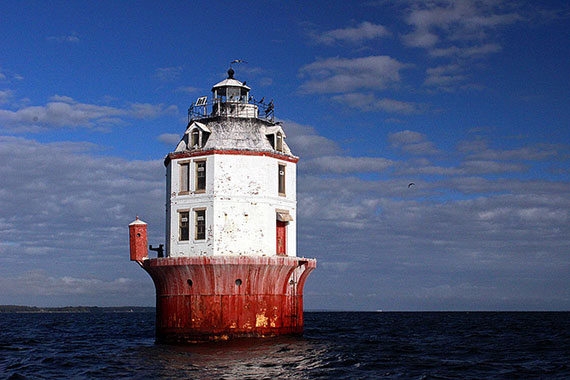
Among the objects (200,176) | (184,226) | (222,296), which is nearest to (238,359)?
(222,296)

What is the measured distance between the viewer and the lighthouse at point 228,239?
39.2 m

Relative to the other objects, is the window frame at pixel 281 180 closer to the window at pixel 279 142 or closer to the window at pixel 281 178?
the window at pixel 281 178

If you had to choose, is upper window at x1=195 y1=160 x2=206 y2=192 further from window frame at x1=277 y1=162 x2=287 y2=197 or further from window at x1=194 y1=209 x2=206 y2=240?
window frame at x1=277 y1=162 x2=287 y2=197

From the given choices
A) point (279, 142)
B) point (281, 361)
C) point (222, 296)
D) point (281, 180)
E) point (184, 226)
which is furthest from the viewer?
point (279, 142)

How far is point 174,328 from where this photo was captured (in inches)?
1586

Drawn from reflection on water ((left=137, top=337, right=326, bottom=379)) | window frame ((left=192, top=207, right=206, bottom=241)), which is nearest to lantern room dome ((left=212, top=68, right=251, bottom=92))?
window frame ((left=192, top=207, right=206, bottom=241))

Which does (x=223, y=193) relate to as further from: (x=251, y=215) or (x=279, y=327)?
(x=279, y=327)

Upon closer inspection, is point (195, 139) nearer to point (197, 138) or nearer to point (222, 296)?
point (197, 138)

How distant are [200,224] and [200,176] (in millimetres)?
2783

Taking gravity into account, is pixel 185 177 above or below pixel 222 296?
above

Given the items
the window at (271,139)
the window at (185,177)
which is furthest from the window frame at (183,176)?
the window at (271,139)

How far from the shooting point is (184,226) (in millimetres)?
40875

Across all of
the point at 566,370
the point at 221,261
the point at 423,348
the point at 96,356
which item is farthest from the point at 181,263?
the point at 566,370

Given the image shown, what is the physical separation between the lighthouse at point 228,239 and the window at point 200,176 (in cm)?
6
